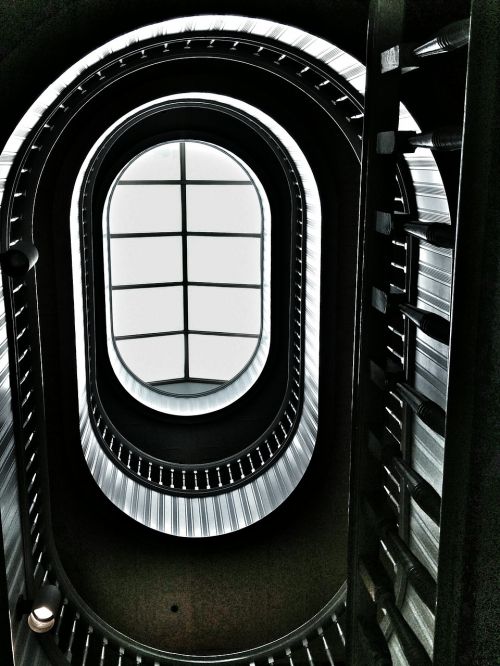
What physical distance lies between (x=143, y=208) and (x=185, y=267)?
148 centimetres

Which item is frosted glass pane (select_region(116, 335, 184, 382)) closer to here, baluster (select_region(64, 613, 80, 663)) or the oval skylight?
the oval skylight

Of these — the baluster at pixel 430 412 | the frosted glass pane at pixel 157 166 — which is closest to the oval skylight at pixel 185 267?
the frosted glass pane at pixel 157 166

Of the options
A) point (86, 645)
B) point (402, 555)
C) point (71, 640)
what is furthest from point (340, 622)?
point (402, 555)

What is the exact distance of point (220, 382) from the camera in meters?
12.4

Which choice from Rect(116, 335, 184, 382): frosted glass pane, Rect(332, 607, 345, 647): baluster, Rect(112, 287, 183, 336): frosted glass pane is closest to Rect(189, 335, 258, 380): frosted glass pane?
Rect(116, 335, 184, 382): frosted glass pane

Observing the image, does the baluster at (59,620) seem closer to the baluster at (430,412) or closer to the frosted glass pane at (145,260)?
the baluster at (430,412)

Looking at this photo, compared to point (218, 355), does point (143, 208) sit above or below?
above

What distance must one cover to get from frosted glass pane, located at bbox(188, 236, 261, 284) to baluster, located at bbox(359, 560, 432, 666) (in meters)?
7.76

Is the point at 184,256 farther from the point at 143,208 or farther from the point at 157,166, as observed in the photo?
the point at 157,166

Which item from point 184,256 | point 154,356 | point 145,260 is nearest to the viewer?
point 145,260

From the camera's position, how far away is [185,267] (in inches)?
472

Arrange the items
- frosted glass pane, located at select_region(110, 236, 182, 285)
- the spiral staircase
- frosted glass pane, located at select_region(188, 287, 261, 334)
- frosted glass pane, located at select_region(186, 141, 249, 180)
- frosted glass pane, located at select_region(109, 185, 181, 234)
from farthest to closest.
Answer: frosted glass pane, located at select_region(188, 287, 261, 334)
frosted glass pane, located at select_region(110, 236, 182, 285)
frosted glass pane, located at select_region(109, 185, 181, 234)
frosted glass pane, located at select_region(186, 141, 249, 180)
the spiral staircase

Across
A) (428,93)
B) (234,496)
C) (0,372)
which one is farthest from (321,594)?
(428,93)

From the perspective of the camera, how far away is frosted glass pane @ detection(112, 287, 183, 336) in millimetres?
11906
